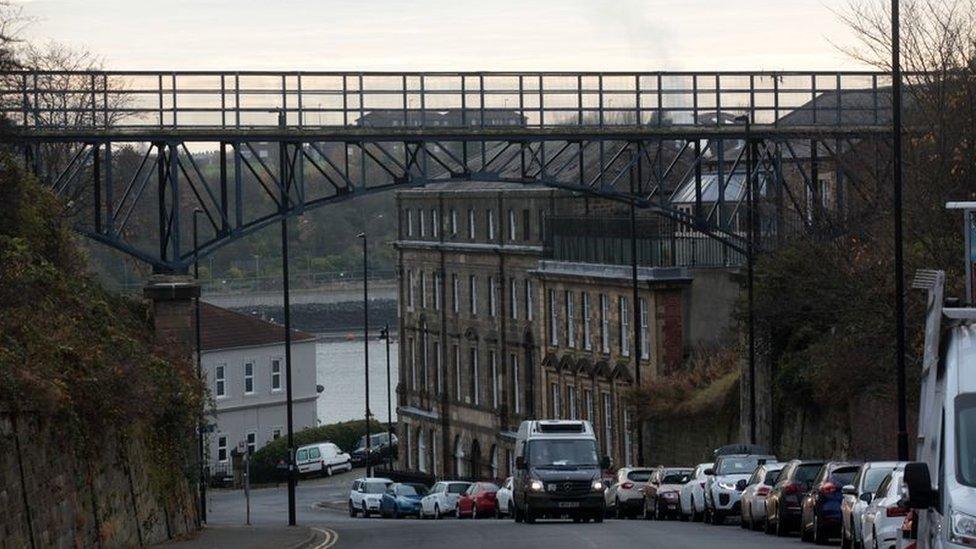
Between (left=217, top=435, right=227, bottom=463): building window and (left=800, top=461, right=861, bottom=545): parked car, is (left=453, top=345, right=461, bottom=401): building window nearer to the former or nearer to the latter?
(left=217, top=435, right=227, bottom=463): building window

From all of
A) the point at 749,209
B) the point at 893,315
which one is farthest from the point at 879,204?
the point at 749,209

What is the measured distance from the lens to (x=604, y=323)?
77.5 meters

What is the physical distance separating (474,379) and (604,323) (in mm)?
17420

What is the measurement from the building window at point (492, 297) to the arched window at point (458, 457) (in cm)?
782

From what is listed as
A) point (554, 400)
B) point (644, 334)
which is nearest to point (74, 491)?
point (644, 334)

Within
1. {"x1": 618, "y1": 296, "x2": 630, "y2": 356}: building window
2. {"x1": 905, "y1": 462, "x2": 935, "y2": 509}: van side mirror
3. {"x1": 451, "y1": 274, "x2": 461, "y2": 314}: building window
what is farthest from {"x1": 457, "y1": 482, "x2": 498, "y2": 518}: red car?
{"x1": 905, "y1": 462, "x2": 935, "y2": 509}: van side mirror

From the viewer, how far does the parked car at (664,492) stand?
157 feet

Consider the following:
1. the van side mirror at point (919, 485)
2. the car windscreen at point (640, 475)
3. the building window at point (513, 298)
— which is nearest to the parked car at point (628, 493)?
the car windscreen at point (640, 475)

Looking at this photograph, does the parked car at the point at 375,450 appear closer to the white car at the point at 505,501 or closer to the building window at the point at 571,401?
the building window at the point at 571,401

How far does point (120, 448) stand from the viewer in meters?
33.6

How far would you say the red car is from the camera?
60.9 meters

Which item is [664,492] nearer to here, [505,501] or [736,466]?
[736,466]

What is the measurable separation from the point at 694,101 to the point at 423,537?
21.2 metres

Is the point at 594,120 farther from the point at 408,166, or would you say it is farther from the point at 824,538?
the point at 824,538
